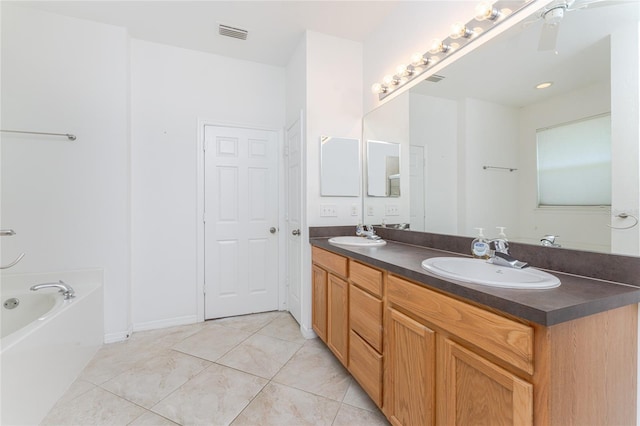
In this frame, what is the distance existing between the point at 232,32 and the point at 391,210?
2.06 m

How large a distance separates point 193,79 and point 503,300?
9.77ft

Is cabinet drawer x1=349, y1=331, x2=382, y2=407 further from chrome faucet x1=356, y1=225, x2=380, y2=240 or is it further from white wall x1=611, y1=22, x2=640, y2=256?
white wall x1=611, y1=22, x2=640, y2=256

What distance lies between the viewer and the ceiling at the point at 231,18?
6.55 ft

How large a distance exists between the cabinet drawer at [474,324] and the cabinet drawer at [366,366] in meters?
0.42

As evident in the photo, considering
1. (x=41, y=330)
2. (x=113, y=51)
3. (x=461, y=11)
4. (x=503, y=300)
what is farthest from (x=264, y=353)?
(x=113, y=51)

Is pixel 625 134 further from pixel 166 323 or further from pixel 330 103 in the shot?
pixel 166 323

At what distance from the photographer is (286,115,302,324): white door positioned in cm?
241

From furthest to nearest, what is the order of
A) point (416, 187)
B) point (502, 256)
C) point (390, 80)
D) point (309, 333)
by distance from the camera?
point (309, 333), point (390, 80), point (416, 187), point (502, 256)

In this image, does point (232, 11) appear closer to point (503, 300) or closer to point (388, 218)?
point (388, 218)

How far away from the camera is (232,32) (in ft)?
7.57

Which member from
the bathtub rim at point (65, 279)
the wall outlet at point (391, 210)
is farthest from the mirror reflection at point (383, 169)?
the bathtub rim at point (65, 279)

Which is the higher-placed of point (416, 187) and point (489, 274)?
point (416, 187)

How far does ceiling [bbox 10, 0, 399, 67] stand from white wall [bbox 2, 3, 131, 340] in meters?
0.15

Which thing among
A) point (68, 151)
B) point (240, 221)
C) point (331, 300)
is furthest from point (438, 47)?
point (68, 151)
